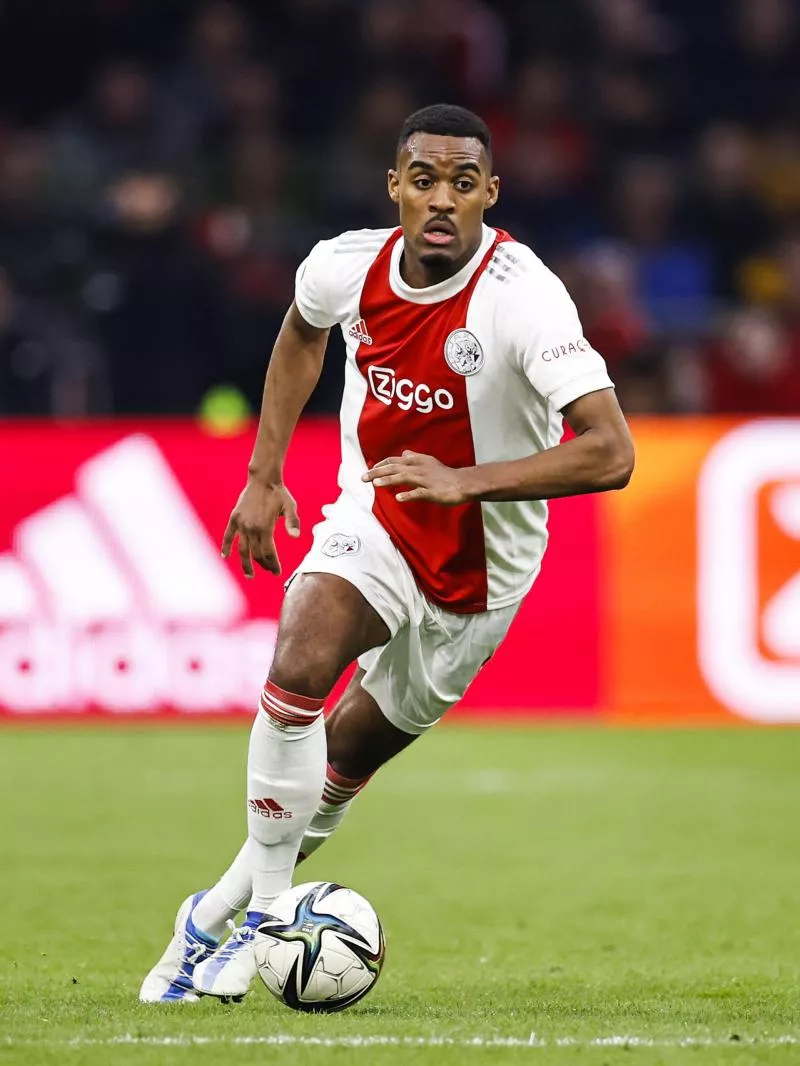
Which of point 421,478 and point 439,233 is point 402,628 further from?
point 439,233

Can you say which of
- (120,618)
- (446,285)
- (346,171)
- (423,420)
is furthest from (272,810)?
(346,171)

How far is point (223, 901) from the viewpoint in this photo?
4.96 m

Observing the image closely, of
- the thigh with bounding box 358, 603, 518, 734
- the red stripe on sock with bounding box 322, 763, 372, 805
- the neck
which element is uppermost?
the neck

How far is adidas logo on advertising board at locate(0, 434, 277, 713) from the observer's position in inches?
410

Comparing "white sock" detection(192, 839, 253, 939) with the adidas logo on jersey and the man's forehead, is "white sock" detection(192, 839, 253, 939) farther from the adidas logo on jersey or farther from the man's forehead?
the man's forehead

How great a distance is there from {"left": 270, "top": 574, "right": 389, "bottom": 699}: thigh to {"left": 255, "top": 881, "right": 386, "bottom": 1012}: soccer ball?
0.52m

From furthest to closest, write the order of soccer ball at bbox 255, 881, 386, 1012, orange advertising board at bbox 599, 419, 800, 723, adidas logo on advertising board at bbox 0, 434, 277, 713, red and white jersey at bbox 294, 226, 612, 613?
orange advertising board at bbox 599, 419, 800, 723, adidas logo on advertising board at bbox 0, 434, 277, 713, red and white jersey at bbox 294, 226, 612, 613, soccer ball at bbox 255, 881, 386, 1012

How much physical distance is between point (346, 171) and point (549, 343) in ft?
29.6

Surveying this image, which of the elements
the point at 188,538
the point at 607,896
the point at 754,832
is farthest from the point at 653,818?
the point at 188,538

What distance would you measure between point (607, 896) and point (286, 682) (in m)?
2.32

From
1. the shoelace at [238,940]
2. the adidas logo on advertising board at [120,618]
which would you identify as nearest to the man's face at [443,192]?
the shoelace at [238,940]

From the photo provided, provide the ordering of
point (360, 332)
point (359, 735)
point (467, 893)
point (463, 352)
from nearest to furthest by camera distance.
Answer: point (463, 352) < point (360, 332) < point (359, 735) < point (467, 893)

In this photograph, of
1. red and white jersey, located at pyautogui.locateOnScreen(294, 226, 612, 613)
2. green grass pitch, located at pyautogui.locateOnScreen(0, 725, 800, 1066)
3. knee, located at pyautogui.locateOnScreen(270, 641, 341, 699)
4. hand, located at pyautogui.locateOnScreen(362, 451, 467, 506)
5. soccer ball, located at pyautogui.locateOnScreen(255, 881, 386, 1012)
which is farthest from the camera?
red and white jersey, located at pyautogui.locateOnScreen(294, 226, 612, 613)

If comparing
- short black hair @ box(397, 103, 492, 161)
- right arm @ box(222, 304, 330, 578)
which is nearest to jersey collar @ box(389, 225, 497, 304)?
short black hair @ box(397, 103, 492, 161)
